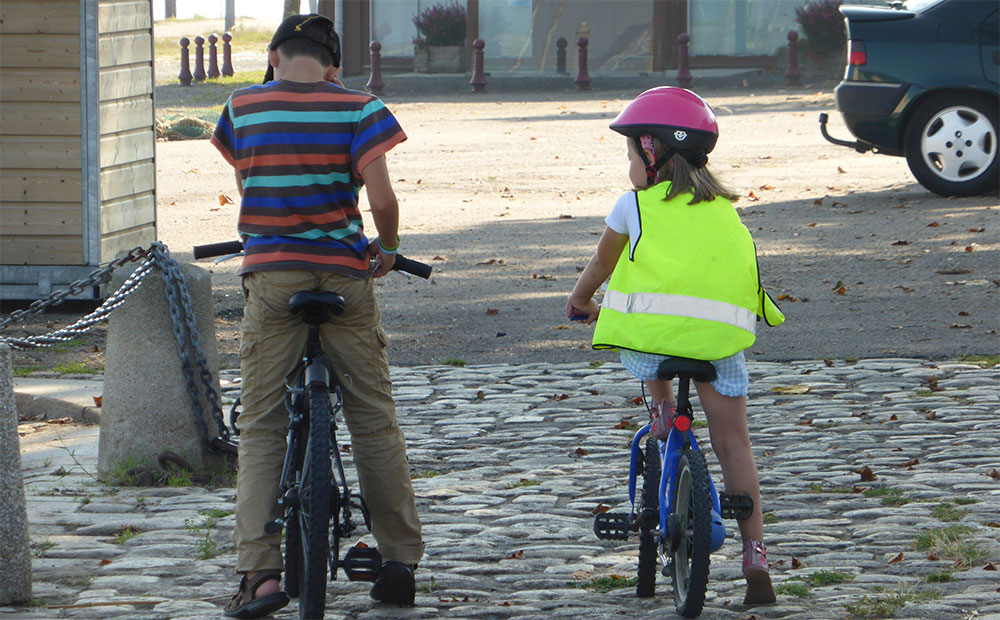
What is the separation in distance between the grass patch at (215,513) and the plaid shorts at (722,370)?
6.45ft

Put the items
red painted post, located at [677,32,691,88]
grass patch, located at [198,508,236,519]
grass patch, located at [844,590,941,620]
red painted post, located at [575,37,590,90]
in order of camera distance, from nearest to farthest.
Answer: grass patch, located at [844,590,941,620] → grass patch, located at [198,508,236,519] → red painted post, located at [677,32,691,88] → red painted post, located at [575,37,590,90]

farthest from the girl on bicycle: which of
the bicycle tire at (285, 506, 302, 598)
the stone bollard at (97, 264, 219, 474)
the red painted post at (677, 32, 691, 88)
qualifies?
the red painted post at (677, 32, 691, 88)

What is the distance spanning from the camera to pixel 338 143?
4.14 meters

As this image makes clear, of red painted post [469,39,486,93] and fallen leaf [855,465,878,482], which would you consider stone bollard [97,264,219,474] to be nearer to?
fallen leaf [855,465,878,482]

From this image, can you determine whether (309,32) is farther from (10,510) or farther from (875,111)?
(875,111)

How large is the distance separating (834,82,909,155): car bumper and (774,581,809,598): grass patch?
9.55 metres

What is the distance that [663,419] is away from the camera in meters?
4.44

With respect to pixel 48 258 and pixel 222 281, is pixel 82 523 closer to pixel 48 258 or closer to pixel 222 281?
pixel 48 258

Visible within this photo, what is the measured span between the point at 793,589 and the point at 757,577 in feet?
0.89

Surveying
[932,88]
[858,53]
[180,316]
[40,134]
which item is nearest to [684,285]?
[180,316]

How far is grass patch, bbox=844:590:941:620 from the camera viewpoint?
13.8 feet

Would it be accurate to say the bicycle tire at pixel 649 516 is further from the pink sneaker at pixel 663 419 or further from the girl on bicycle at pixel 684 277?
the girl on bicycle at pixel 684 277

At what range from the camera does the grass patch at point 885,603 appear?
4199mm

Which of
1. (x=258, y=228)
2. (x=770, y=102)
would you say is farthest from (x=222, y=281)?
(x=770, y=102)
